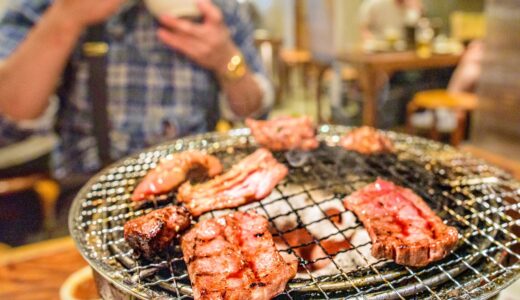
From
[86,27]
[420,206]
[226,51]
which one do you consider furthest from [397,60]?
→ [420,206]

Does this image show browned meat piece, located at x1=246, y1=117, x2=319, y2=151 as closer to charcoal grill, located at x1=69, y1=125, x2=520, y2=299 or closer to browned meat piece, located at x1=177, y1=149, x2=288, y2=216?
charcoal grill, located at x1=69, y1=125, x2=520, y2=299

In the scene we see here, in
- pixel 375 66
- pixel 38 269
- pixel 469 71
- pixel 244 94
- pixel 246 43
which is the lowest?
pixel 469 71

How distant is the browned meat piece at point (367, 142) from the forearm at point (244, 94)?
1.31 meters

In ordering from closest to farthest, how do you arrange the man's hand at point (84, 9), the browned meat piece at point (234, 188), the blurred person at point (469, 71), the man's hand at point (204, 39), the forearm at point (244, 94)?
the browned meat piece at point (234, 188) < the man's hand at point (84, 9) < the man's hand at point (204, 39) < the forearm at point (244, 94) < the blurred person at point (469, 71)

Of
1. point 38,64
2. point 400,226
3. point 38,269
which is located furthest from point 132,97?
point 400,226

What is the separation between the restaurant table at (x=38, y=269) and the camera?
7.27 ft

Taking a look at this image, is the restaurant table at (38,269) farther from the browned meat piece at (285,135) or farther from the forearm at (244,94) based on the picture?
the forearm at (244,94)

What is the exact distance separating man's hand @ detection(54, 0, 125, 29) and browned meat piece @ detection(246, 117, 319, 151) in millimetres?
1263

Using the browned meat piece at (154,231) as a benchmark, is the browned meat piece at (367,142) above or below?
below

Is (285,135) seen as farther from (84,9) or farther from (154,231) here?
(84,9)

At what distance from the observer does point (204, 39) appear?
298 cm

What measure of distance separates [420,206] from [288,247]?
0.49 m

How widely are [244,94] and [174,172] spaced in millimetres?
1653

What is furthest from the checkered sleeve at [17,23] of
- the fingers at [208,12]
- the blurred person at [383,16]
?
the blurred person at [383,16]
